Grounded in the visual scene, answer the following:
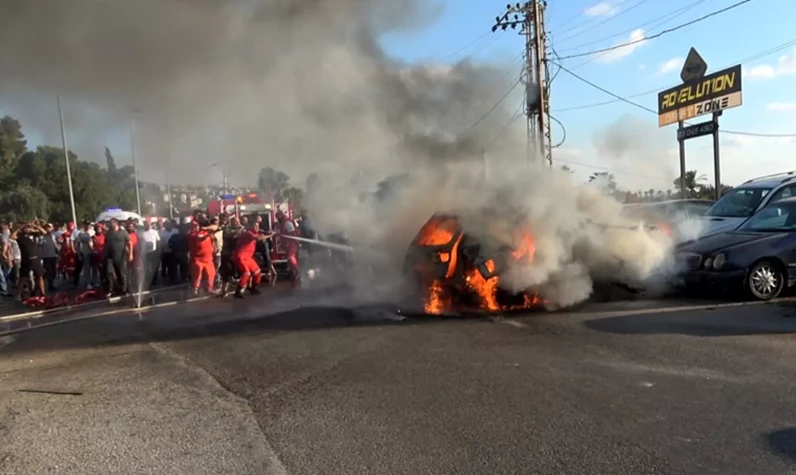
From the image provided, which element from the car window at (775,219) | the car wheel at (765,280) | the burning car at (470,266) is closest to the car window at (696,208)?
the car window at (775,219)

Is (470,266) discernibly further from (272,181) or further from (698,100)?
(698,100)

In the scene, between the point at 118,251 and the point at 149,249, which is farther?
the point at 149,249

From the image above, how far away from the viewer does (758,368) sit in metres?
5.27

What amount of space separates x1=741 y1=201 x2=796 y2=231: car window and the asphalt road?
1516mm

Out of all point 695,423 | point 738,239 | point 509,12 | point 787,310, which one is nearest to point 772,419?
point 695,423

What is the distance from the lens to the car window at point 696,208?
12953 millimetres

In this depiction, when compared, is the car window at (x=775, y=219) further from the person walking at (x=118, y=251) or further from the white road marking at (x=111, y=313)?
the person walking at (x=118, y=251)

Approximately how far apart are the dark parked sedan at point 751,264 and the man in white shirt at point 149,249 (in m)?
11.2

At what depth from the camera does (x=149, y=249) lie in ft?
46.6

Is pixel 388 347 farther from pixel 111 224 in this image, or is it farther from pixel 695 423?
pixel 111 224

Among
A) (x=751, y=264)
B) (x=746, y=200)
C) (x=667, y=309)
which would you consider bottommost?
(x=667, y=309)

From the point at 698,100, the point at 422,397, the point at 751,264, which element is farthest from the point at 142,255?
the point at 698,100

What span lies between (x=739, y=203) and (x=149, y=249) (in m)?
12.6

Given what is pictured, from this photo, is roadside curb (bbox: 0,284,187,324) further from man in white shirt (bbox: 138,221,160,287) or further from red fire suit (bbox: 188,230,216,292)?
man in white shirt (bbox: 138,221,160,287)
